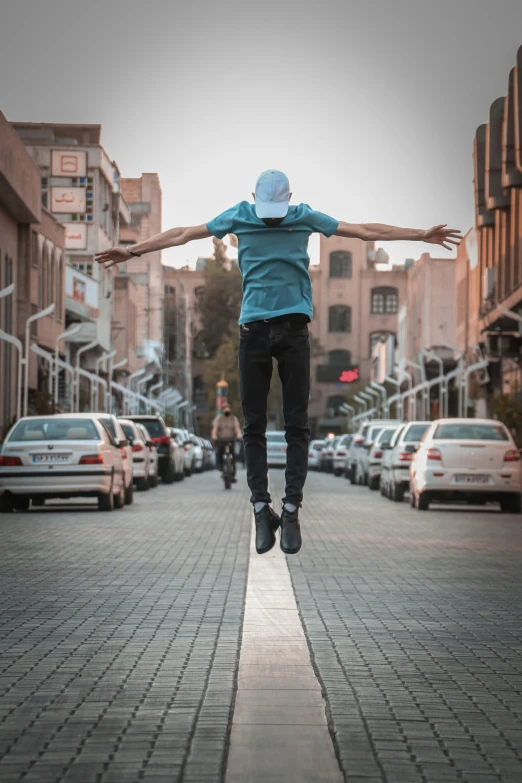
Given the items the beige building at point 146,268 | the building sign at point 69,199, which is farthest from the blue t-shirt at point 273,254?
the beige building at point 146,268

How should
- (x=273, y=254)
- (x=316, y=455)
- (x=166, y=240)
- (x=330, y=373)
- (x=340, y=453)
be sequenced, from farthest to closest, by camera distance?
1. (x=330, y=373)
2. (x=316, y=455)
3. (x=340, y=453)
4. (x=166, y=240)
5. (x=273, y=254)

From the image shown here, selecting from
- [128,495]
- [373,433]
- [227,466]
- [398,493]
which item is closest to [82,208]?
→ [373,433]

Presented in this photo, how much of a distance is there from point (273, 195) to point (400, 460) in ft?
72.1

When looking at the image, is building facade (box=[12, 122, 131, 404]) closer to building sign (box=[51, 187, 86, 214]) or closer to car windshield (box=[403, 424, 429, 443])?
building sign (box=[51, 187, 86, 214])

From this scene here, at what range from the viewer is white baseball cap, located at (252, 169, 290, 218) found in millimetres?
7609

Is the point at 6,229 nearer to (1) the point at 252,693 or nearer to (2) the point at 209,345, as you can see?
(1) the point at 252,693

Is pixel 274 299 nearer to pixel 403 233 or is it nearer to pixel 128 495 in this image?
pixel 403 233

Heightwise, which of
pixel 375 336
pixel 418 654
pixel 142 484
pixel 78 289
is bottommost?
pixel 142 484

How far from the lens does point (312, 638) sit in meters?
7.32

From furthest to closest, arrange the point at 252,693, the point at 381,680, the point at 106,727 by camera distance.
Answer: the point at 381,680, the point at 252,693, the point at 106,727

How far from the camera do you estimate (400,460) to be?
29297 mm

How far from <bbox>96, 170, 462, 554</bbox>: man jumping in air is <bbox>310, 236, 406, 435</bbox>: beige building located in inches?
4981

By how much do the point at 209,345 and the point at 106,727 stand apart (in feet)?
414

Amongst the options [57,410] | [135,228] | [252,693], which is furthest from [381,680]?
[135,228]
